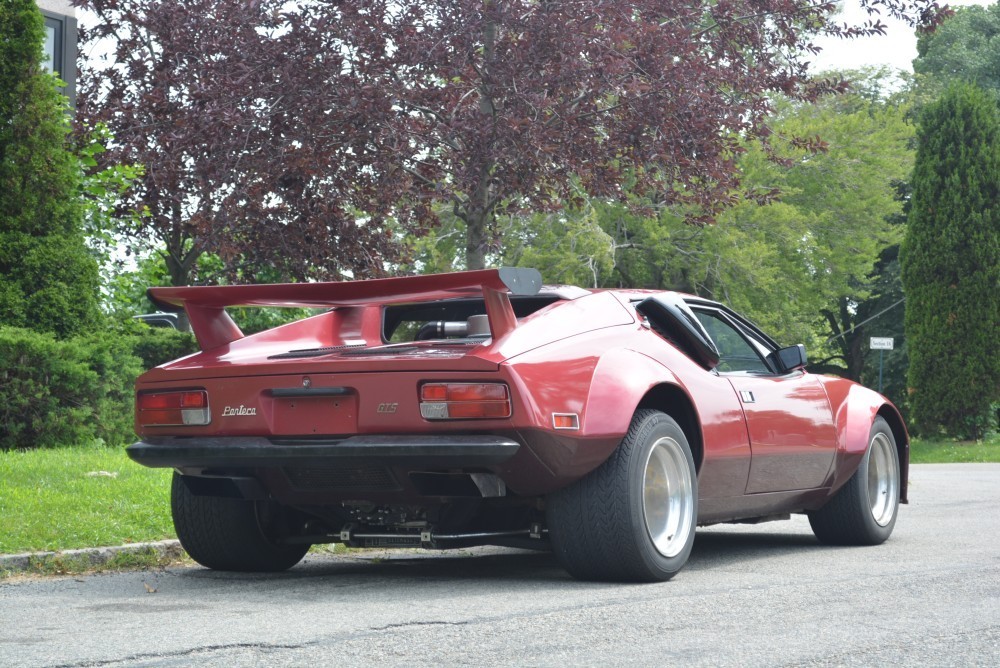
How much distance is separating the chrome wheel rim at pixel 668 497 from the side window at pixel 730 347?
92 cm

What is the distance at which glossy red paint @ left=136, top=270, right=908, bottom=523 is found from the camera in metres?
5.25

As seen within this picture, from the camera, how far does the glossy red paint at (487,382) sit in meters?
5.25

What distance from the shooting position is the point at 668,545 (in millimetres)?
5840

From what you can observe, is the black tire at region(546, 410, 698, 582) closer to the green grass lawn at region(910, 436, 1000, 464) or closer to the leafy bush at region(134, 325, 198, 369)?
the leafy bush at region(134, 325, 198, 369)

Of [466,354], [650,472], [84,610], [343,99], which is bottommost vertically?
[84,610]

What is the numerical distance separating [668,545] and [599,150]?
6.66 m

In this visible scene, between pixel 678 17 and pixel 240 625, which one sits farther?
pixel 678 17

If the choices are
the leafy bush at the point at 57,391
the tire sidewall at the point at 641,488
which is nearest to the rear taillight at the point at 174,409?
the tire sidewall at the point at 641,488

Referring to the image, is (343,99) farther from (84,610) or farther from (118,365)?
(84,610)

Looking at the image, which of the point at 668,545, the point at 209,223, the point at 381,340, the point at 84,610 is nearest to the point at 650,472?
the point at 668,545

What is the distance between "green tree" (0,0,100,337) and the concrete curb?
538cm

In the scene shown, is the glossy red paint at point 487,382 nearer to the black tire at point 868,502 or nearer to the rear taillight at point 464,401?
the rear taillight at point 464,401

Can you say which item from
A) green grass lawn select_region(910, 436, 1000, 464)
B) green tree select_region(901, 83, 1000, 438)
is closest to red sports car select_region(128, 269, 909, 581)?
green grass lawn select_region(910, 436, 1000, 464)

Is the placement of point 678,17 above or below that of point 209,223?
above
